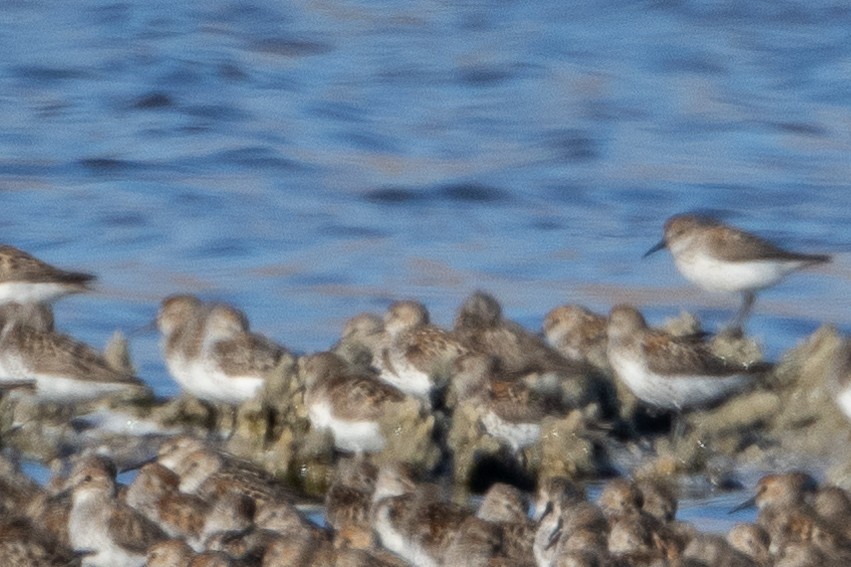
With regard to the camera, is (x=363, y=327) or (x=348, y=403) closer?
(x=348, y=403)

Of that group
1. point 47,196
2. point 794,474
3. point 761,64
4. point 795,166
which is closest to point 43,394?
point 794,474

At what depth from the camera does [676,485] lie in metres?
10.1

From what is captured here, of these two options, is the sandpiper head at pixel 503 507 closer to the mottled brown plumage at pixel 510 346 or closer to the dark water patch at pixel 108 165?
the mottled brown plumage at pixel 510 346

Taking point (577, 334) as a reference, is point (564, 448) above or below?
above

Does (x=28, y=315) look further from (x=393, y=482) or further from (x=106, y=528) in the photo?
(x=106, y=528)

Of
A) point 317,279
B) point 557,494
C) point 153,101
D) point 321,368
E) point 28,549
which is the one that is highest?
point 28,549

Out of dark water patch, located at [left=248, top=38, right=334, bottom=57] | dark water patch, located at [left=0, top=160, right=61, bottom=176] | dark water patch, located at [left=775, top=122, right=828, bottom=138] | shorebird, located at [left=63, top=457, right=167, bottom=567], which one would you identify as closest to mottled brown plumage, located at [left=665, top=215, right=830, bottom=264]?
shorebird, located at [left=63, top=457, right=167, bottom=567]

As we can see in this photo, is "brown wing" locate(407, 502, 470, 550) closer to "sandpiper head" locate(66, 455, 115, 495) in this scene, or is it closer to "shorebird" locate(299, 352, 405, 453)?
"sandpiper head" locate(66, 455, 115, 495)

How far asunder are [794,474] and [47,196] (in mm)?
12367

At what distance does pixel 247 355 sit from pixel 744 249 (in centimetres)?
317

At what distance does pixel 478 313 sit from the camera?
1212 centimetres

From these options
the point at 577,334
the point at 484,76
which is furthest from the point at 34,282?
the point at 484,76

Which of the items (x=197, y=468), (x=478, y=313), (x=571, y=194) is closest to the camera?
(x=197, y=468)

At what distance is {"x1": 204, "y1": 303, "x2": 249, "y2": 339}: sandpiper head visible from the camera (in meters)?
11.4
